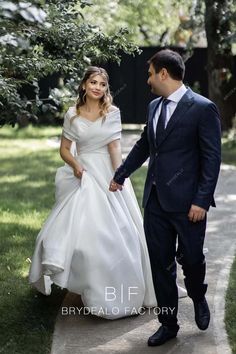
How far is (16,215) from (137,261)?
3.99 metres

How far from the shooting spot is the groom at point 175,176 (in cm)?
482

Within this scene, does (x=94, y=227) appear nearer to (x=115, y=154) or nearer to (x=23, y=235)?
(x=115, y=154)

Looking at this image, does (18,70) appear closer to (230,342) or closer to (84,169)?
(84,169)

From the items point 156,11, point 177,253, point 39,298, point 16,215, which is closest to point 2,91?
point 177,253

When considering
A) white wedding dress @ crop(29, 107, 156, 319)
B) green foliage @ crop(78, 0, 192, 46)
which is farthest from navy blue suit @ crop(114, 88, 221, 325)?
green foliage @ crop(78, 0, 192, 46)

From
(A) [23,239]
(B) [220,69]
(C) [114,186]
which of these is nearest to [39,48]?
(C) [114,186]

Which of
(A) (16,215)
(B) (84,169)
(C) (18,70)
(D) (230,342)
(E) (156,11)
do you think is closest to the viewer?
(D) (230,342)

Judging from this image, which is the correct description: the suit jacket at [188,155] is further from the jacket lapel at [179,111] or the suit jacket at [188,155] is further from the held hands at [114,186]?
the held hands at [114,186]

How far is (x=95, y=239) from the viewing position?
5809 millimetres

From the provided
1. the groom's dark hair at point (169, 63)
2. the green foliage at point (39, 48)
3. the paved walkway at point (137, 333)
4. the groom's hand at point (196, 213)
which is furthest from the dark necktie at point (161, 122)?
the paved walkway at point (137, 333)

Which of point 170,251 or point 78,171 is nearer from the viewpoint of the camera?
point 170,251

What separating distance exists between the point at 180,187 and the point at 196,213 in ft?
0.71

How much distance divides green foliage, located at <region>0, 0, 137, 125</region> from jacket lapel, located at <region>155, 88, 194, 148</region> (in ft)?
3.93

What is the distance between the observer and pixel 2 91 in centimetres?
510
